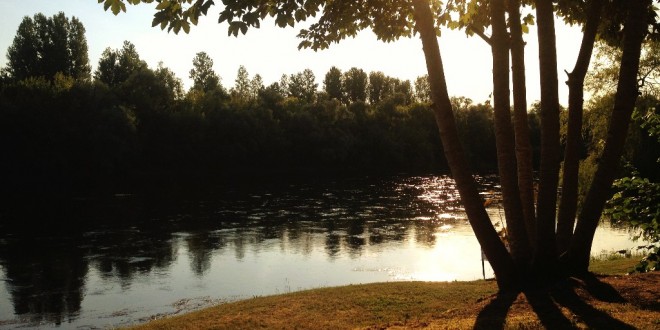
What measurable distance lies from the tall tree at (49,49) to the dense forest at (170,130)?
18 centimetres

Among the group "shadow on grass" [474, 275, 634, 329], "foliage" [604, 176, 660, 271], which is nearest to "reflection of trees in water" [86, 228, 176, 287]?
"shadow on grass" [474, 275, 634, 329]

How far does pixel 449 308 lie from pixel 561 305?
13.5ft

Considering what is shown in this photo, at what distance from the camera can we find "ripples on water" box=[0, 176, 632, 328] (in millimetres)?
20750

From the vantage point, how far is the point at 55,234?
114 ft

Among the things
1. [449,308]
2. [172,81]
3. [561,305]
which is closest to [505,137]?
[561,305]

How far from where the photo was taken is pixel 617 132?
414 inches

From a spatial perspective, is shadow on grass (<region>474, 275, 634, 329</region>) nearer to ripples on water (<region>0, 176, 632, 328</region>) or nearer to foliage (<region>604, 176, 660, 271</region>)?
foliage (<region>604, 176, 660, 271</region>)

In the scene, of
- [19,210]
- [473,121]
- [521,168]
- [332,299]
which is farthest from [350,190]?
[473,121]

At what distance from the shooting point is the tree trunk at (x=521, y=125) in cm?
1066

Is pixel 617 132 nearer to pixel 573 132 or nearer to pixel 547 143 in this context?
pixel 573 132

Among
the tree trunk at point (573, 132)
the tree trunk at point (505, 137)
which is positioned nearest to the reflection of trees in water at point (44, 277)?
the tree trunk at point (505, 137)

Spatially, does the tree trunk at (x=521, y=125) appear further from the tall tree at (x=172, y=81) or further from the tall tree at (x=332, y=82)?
the tall tree at (x=332, y=82)

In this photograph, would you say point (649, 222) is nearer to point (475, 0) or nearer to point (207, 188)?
point (475, 0)

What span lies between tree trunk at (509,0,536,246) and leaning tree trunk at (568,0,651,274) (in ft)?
2.95
